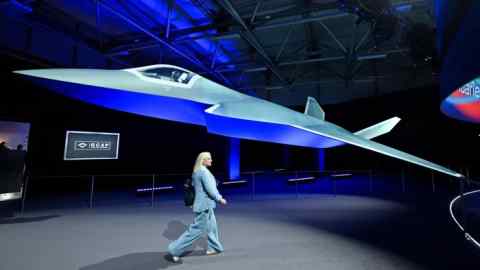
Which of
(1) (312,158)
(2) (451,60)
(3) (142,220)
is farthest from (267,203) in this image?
(1) (312,158)

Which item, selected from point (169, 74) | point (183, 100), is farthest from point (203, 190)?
point (169, 74)

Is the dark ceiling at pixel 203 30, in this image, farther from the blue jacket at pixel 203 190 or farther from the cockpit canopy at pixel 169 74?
the blue jacket at pixel 203 190

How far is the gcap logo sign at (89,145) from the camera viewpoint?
27.8 feet

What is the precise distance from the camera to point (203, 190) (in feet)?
11.6

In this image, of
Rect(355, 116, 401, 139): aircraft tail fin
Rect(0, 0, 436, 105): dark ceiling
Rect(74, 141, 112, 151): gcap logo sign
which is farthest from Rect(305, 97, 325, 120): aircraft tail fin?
Rect(74, 141, 112, 151): gcap logo sign

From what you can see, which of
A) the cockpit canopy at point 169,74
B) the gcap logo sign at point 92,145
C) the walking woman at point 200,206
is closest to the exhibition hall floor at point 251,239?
the walking woman at point 200,206

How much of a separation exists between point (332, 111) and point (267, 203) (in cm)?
1315

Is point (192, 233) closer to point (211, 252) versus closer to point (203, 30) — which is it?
point (211, 252)

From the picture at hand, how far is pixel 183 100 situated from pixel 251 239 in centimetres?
283

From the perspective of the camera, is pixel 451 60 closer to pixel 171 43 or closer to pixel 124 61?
pixel 171 43

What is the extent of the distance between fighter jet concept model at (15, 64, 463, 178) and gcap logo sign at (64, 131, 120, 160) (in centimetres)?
567

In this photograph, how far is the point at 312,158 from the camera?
2192cm

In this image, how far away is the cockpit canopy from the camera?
4258mm

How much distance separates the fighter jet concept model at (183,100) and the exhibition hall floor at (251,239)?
1.69 m
